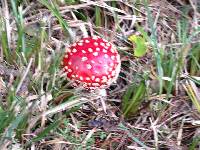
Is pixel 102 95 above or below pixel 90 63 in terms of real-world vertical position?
below

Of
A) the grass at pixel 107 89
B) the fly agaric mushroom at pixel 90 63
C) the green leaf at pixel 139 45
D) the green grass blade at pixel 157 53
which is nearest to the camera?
the grass at pixel 107 89

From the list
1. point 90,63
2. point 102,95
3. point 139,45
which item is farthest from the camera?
point 139,45

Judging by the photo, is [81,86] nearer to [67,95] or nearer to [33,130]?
[67,95]

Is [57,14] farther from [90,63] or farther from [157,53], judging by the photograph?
[157,53]

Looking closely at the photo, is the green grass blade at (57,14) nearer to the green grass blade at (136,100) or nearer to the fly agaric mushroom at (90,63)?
the fly agaric mushroom at (90,63)

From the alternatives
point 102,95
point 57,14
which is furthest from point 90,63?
point 57,14

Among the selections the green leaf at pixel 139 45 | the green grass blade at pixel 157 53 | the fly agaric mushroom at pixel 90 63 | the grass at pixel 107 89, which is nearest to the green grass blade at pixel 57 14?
the grass at pixel 107 89
